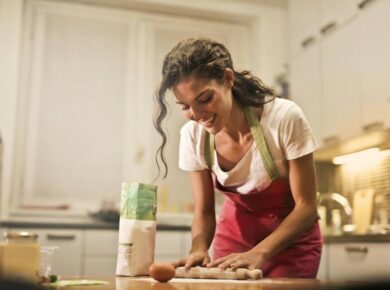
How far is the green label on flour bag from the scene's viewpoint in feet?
3.45

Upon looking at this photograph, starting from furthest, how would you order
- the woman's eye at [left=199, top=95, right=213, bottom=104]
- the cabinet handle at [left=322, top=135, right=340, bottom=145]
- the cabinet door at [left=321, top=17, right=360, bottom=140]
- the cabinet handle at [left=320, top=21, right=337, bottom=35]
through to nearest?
the cabinet handle at [left=320, top=21, right=337, bottom=35] < the cabinet handle at [left=322, top=135, right=340, bottom=145] < the cabinet door at [left=321, top=17, right=360, bottom=140] < the woman's eye at [left=199, top=95, right=213, bottom=104]

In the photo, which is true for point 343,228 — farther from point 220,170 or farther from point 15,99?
point 15,99

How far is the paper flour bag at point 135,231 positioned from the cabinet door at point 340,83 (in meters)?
1.80

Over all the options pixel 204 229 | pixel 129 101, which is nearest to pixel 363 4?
pixel 129 101

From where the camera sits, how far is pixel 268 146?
4.08 ft

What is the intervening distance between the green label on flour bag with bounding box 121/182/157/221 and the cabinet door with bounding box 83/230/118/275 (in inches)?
70.6

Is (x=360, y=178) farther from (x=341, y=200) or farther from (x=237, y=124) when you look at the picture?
(x=237, y=124)

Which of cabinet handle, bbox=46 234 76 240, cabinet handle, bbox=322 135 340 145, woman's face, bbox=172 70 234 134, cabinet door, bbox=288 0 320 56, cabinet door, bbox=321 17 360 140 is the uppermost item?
cabinet door, bbox=288 0 320 56

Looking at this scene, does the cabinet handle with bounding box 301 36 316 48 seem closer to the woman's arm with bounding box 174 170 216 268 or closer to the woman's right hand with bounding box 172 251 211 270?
the woman's arm with bounding box 174 170 216 268

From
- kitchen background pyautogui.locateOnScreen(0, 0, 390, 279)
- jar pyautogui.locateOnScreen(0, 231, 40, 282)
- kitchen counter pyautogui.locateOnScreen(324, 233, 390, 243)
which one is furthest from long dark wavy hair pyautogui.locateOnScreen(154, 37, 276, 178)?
kitchen background pyautogui.locateOnScreen(0, 0, 390, 279)

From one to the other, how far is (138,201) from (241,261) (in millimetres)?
240

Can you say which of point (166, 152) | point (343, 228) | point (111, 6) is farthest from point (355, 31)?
point (111, 6)

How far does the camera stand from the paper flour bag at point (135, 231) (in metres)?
1.05

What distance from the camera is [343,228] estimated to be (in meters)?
2.81
